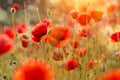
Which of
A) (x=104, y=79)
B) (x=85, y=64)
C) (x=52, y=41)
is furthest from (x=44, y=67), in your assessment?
(x=85, y=64)

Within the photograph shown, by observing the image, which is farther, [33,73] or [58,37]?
[58,37]

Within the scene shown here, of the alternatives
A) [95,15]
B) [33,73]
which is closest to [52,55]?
[95,15]

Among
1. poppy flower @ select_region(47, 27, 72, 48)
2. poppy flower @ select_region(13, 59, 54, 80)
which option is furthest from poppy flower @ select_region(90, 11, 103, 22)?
poppy flower @ select_region(13, 59, 54, 80)

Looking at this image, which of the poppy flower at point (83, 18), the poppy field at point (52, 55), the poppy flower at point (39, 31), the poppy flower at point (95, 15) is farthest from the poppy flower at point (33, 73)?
the poppy flower at point (95, 15)

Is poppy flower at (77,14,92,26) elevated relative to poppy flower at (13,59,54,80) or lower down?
lower down

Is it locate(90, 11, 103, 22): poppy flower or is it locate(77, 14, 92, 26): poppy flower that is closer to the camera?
locate(77, 14, 92, 26): poppy flower

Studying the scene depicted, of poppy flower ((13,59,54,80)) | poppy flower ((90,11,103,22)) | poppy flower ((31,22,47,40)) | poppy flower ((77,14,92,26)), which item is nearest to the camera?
poppy flower ((13,59,54,80))

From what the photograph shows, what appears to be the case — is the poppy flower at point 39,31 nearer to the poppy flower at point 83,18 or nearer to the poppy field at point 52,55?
the poppy field at point 52,55

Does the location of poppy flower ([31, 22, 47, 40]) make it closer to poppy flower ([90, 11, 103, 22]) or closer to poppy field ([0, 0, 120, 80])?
poppy field ([0, 0, 120, 80])

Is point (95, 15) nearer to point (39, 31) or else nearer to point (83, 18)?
point (83, 18)

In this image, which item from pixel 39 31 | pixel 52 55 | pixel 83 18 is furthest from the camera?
pixel 83 18
